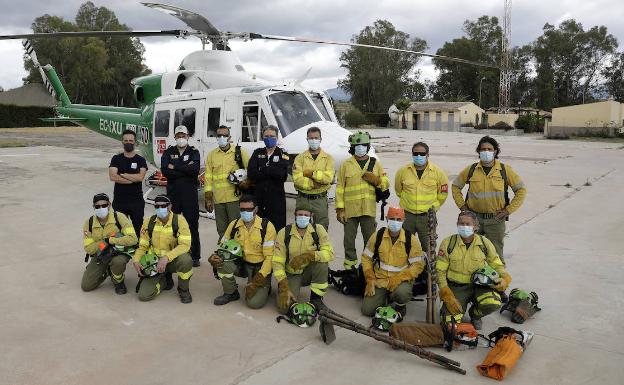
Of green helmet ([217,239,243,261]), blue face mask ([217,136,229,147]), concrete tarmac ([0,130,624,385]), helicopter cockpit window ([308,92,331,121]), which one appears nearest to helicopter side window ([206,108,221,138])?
helicopter cockpit window ([308,92,331,121])

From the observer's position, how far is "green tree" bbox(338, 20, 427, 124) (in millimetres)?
75000

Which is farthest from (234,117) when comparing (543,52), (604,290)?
(543,52)

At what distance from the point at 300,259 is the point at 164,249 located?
Answer: 1528 millimetres

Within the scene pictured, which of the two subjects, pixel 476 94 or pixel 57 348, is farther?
pixel 476 94

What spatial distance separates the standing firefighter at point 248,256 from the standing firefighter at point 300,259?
0.17m

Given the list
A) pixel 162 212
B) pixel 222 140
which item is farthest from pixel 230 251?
pixel 222 140

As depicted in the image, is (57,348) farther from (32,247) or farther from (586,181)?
(586,181)

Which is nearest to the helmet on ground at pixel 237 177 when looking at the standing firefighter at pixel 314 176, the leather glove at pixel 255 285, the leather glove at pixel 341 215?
the standing firefighter at pixel 314 176

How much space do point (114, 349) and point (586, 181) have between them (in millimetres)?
13212

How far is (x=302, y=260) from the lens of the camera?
4809 millimetres

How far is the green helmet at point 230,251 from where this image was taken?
5.10 meters

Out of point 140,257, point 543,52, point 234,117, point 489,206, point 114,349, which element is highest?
point 543,52

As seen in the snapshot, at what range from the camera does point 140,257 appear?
17.4 feet

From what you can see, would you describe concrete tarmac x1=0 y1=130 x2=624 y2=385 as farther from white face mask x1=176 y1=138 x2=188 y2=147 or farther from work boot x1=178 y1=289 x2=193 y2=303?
white face mask x1=176 y1=138 x2=188 y2=147
